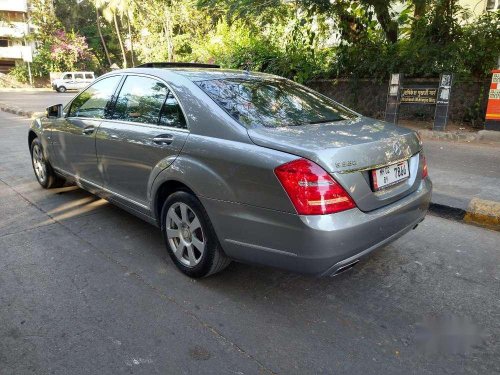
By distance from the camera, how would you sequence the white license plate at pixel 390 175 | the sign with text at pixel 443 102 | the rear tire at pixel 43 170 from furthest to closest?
the sign with text at pixel 443 102, the rear tire at pixel 43 170, the white license plate at pixel 390 175

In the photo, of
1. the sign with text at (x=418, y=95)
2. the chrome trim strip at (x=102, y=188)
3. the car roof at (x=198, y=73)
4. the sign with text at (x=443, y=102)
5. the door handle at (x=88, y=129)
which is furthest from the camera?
the sign with text at (x=418, y=95)

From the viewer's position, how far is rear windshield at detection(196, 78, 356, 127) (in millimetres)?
3055

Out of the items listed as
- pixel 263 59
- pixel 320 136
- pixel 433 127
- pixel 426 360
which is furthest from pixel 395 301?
pixel 263 59

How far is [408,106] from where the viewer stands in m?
10.6

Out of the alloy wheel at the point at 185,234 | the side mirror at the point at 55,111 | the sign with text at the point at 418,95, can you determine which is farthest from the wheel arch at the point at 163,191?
the sign with text at the point at 418,95

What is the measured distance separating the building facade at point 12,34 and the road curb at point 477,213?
1826 inches

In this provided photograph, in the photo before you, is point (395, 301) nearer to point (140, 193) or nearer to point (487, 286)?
point (487, 286)

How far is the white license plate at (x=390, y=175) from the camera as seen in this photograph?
274cm

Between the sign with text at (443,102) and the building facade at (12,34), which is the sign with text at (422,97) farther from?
the building facade at (12,34)

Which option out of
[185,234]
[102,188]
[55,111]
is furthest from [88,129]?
Result: [185,234]

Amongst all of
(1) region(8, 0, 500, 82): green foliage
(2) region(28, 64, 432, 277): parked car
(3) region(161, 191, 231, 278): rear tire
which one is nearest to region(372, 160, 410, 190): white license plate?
(2) region(28, 64, 432, 277): parked car

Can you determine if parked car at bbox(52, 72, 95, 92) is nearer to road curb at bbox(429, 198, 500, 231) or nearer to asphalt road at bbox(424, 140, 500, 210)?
asphalt road at bbox(424, 140, 500, 210)

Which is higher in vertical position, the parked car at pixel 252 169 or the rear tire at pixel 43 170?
the parked car at pixel 252 169

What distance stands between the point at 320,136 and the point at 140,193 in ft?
5.58
